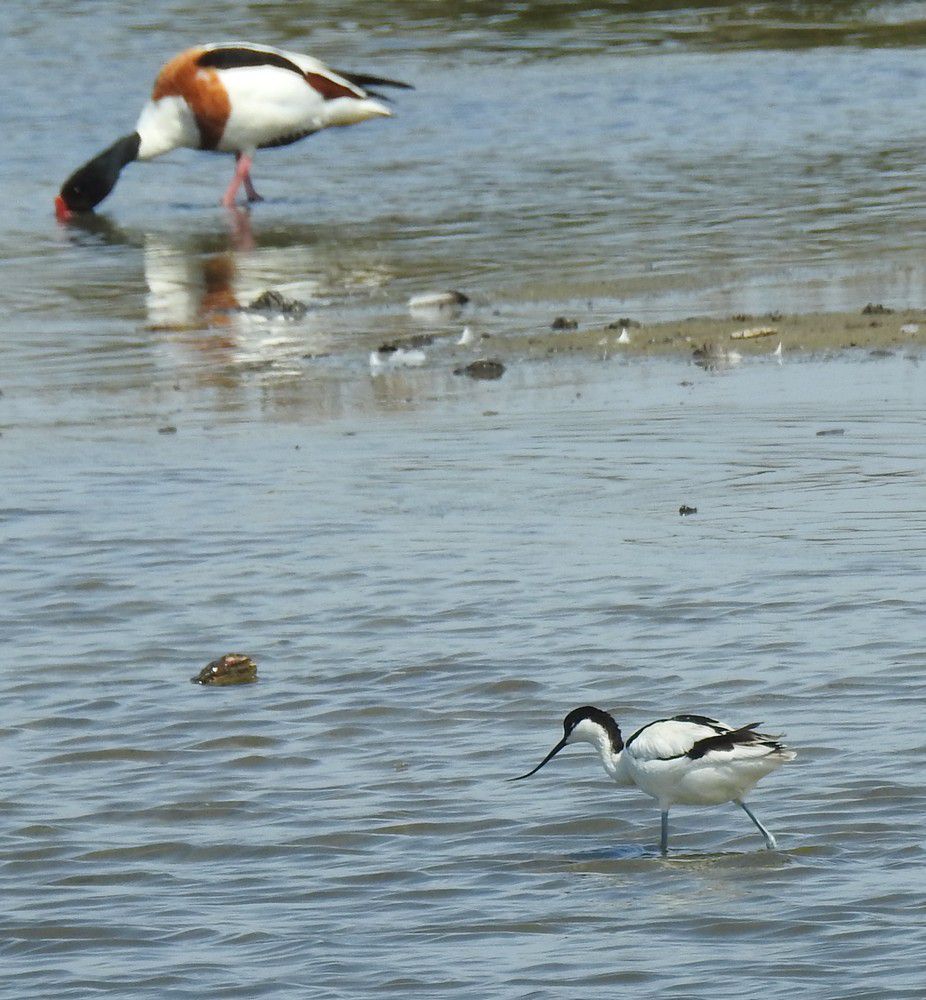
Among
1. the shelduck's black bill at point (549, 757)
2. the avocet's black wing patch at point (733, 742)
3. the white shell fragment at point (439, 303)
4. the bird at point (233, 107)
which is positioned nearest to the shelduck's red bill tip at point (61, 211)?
the bird at point (233, 107)

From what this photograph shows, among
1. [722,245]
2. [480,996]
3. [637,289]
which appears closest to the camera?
[480,996]

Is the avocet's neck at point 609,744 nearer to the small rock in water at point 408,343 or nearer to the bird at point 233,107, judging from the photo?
the small rock in water at point 408,343

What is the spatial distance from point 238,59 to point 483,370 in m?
7.28

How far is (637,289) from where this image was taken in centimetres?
1334

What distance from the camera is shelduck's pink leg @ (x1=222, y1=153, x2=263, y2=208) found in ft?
57.8

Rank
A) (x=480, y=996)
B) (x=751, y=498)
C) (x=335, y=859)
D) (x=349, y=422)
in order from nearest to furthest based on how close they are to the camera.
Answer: (x=480, y=996) < (x=335, y=859) < (x=751, y=498) < (x=349, y=422)

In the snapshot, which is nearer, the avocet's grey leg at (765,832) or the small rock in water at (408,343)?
the avocet's grey leg at (765,832)

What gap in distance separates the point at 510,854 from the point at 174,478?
4127mm

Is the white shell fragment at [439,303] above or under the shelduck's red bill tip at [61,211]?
under

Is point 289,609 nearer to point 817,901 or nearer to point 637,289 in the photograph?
point 817,901

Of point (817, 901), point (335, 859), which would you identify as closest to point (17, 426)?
point (335, 859)

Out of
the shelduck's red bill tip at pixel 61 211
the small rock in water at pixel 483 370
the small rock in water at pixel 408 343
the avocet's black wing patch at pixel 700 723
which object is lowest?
the avocet's black wing patch at pixel 700 723

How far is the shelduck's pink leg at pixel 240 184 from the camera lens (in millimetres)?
17609

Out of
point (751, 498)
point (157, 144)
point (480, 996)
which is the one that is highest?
point (157, 144)
